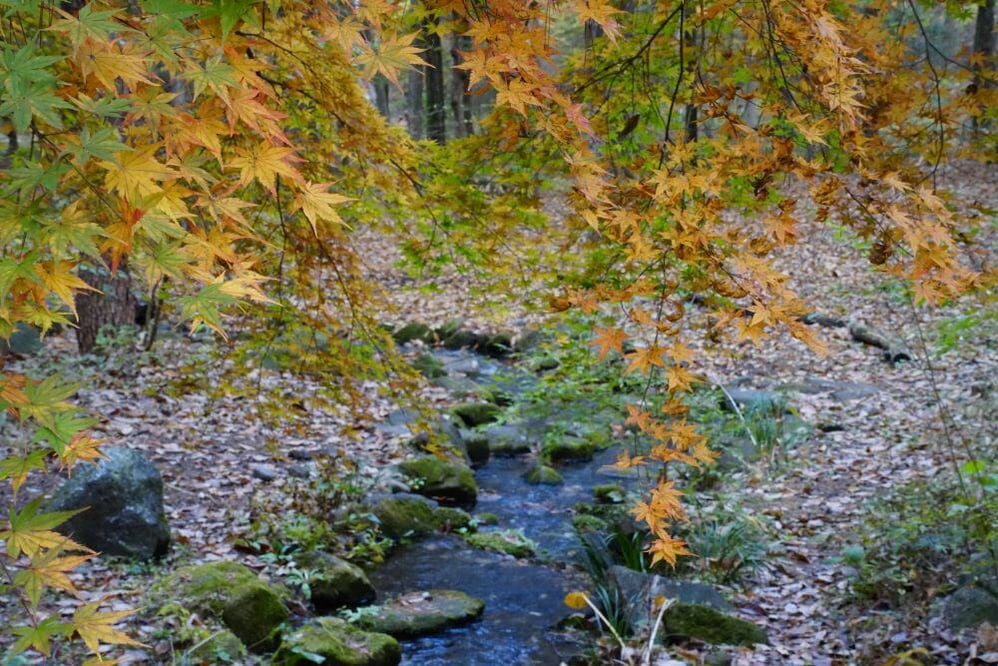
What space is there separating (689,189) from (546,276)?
1.47 meters

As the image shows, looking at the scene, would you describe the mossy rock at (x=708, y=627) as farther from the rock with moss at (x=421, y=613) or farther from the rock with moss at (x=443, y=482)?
the rock with moss at (x=443, y=482)

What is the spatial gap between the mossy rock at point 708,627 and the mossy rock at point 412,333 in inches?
323

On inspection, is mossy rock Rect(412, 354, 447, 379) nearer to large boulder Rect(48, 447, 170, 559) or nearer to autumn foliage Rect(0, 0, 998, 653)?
large boulder Rect(48, 447, 170, 559)

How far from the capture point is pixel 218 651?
13.5ft

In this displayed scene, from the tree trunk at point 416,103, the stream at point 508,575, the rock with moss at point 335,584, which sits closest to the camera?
the stream at point 508,575

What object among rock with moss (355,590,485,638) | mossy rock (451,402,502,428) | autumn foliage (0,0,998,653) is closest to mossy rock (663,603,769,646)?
rock with moss (355,590,485,638)

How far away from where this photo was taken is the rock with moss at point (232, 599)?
4.52 metres

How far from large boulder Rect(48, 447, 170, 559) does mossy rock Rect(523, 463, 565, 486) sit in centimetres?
382

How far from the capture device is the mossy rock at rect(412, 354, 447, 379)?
10.8 m

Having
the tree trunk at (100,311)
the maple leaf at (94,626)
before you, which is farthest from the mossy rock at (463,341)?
the maple leaf at (94,626)

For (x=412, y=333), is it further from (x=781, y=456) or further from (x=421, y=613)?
(x=421, y=613)

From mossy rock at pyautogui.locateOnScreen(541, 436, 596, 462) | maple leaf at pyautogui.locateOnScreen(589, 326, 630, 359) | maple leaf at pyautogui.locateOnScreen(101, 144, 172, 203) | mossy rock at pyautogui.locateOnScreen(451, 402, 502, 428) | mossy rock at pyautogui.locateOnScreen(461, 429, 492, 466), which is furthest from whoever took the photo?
mossy rock at pyautogui.locateOnScreen(451, 402, 502, 428)

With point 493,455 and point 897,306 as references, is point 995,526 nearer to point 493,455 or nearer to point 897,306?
point 493,455

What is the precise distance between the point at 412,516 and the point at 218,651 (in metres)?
2.88
